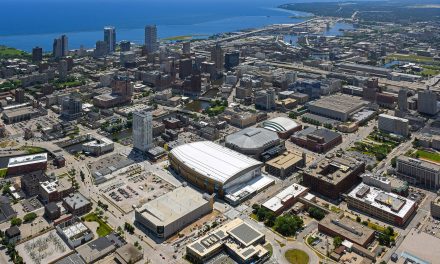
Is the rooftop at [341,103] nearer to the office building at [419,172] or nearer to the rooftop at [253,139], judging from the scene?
the rooftop at [253,139]

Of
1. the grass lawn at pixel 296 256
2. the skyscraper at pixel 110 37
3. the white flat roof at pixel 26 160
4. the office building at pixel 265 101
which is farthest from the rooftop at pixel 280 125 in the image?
the skyscraper at pixel 110 37

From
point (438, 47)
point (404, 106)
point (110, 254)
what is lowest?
point (110, 254)

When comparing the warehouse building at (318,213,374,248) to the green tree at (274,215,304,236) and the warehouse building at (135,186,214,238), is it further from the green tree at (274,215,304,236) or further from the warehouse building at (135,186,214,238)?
the warehouse building at (135,186,214,238)

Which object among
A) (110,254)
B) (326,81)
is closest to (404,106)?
(326,81)

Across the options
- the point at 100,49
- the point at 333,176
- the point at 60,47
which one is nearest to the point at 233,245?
the point at 333,176

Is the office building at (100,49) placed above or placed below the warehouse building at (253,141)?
above

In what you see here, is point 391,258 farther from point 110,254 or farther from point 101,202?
point 101,202

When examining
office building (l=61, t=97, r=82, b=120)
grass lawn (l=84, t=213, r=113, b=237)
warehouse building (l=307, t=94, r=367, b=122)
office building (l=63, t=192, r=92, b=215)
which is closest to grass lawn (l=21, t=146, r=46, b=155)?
office building (l=61, t=97, r=82, b=120)

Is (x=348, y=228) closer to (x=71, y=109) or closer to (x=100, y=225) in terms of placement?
(x=100, y=225)
